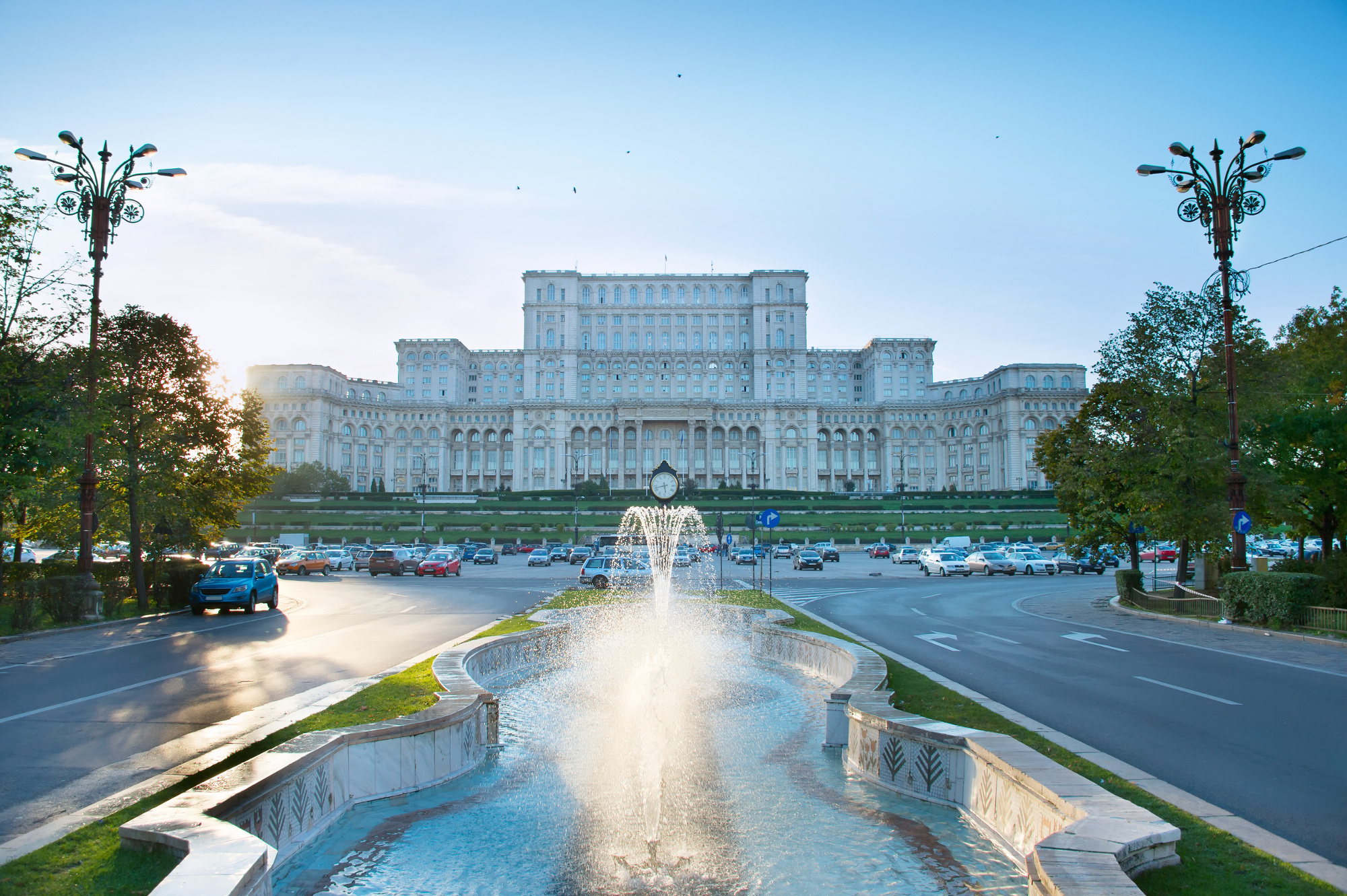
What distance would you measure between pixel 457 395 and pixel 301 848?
141 metres

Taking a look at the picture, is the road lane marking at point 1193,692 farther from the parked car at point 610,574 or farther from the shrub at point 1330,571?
the parked car at point 610,574

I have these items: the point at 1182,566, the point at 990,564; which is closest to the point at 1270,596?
the point at 1182,566

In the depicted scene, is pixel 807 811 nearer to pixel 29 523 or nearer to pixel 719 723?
pixel 719 723

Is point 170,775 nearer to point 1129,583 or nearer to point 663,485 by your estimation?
point 663,485

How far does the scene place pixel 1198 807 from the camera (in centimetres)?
636

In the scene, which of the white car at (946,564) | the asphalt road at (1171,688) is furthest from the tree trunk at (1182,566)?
the white car at (946,564)

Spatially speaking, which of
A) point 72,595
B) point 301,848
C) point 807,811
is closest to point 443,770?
point 301,848

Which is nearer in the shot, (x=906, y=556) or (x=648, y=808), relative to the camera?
(x=648, y=808)

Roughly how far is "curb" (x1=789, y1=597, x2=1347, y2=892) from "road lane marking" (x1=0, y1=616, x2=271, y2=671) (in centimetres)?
1552

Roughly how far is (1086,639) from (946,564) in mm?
25058

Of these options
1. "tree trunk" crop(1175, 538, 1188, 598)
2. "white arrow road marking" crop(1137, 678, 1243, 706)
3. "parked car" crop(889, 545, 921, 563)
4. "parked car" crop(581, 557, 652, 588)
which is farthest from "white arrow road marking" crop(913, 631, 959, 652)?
"parked car" crop(889, 545, 921, 563)

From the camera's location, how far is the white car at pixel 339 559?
48006 millimetres

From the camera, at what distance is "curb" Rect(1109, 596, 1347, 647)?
657 inches

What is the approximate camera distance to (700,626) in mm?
18062
